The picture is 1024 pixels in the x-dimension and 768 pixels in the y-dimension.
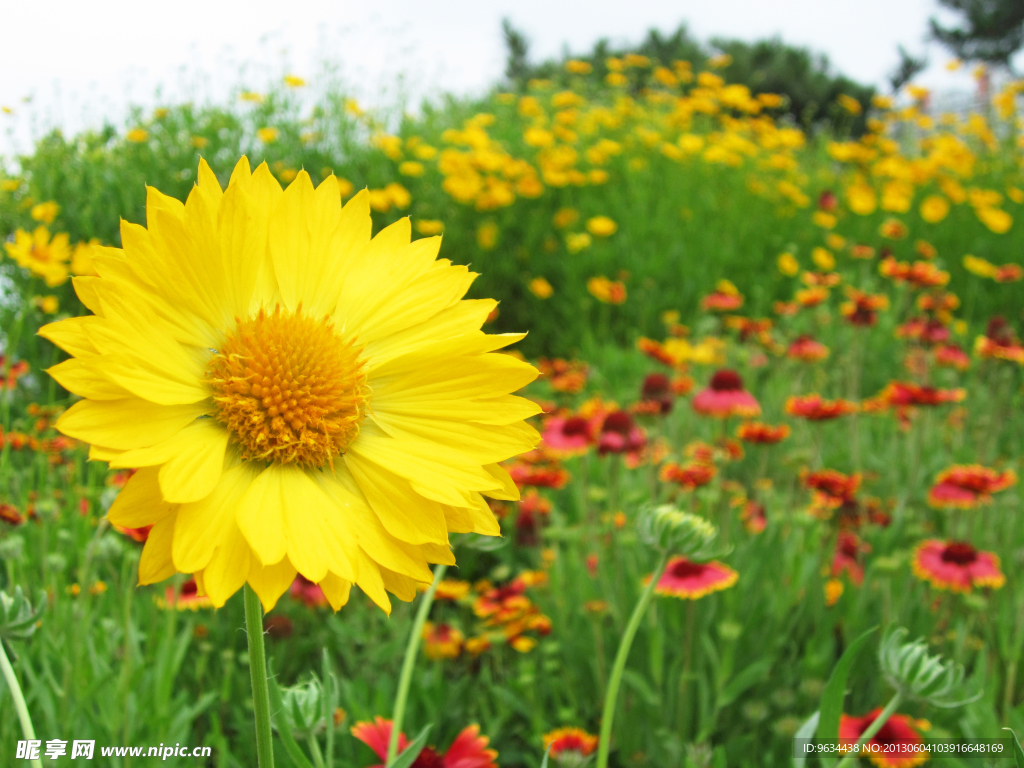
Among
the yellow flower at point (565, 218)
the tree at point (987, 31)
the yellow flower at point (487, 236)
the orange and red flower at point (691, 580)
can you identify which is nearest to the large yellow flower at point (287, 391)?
the orange and red flower at point (691, 580)

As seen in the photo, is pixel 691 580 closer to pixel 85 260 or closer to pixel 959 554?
pixel 959 554

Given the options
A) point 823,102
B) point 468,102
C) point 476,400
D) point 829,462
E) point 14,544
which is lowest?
point 14,544

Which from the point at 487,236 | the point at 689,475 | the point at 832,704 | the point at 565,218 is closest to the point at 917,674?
the point at 832,704

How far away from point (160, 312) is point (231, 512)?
0.58ft

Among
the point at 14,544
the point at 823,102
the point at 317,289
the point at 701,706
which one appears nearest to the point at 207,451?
the point at 317,289

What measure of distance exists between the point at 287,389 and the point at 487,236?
13.0ft

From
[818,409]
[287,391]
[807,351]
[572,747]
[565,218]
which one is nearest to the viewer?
[287,391]

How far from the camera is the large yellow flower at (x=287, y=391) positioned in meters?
0.54

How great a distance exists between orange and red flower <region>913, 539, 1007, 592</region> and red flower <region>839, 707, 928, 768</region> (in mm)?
464

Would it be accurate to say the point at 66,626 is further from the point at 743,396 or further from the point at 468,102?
the point at 468,102

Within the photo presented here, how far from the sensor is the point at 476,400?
2.22 feet

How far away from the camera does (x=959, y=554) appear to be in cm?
166

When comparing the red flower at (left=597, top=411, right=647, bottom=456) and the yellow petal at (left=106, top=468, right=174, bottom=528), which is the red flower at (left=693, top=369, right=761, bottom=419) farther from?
the yellow petal at (left=106, top=468, right=174, bottom=528)

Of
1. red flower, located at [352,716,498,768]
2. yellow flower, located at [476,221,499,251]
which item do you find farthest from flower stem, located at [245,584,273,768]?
yellow flower, located at [476,221,499,251]
